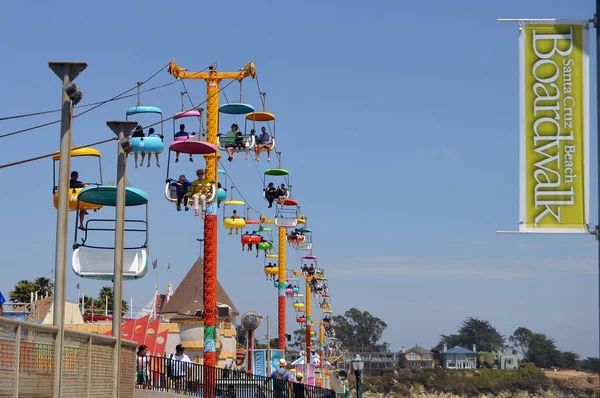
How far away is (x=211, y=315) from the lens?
23.3 meters

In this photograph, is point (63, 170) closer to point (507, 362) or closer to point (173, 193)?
point (173, 193)

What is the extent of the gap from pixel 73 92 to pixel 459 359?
621 feet

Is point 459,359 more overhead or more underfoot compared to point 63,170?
more underfoot

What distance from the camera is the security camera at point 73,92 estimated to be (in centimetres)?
1276

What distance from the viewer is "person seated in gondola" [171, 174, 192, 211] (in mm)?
23547

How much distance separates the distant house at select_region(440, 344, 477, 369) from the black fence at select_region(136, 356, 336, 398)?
17322 cm

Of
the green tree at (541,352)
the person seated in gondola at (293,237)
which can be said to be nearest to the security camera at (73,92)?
the person seated in gondola at (293,237)

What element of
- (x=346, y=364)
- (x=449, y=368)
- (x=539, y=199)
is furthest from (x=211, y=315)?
(x=449, y=368)

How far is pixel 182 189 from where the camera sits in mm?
23609

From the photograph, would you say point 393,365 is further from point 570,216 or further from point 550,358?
point 570,216

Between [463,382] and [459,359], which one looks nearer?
[463,382]

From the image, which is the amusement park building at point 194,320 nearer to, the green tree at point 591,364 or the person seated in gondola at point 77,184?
the person seated in gondola at point 77,184

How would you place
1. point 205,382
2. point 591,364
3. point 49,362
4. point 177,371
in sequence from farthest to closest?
point 205,382, point 177,371, point 49,362, point 591,364

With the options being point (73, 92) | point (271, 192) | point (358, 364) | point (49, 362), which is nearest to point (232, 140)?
point (358, 364)
